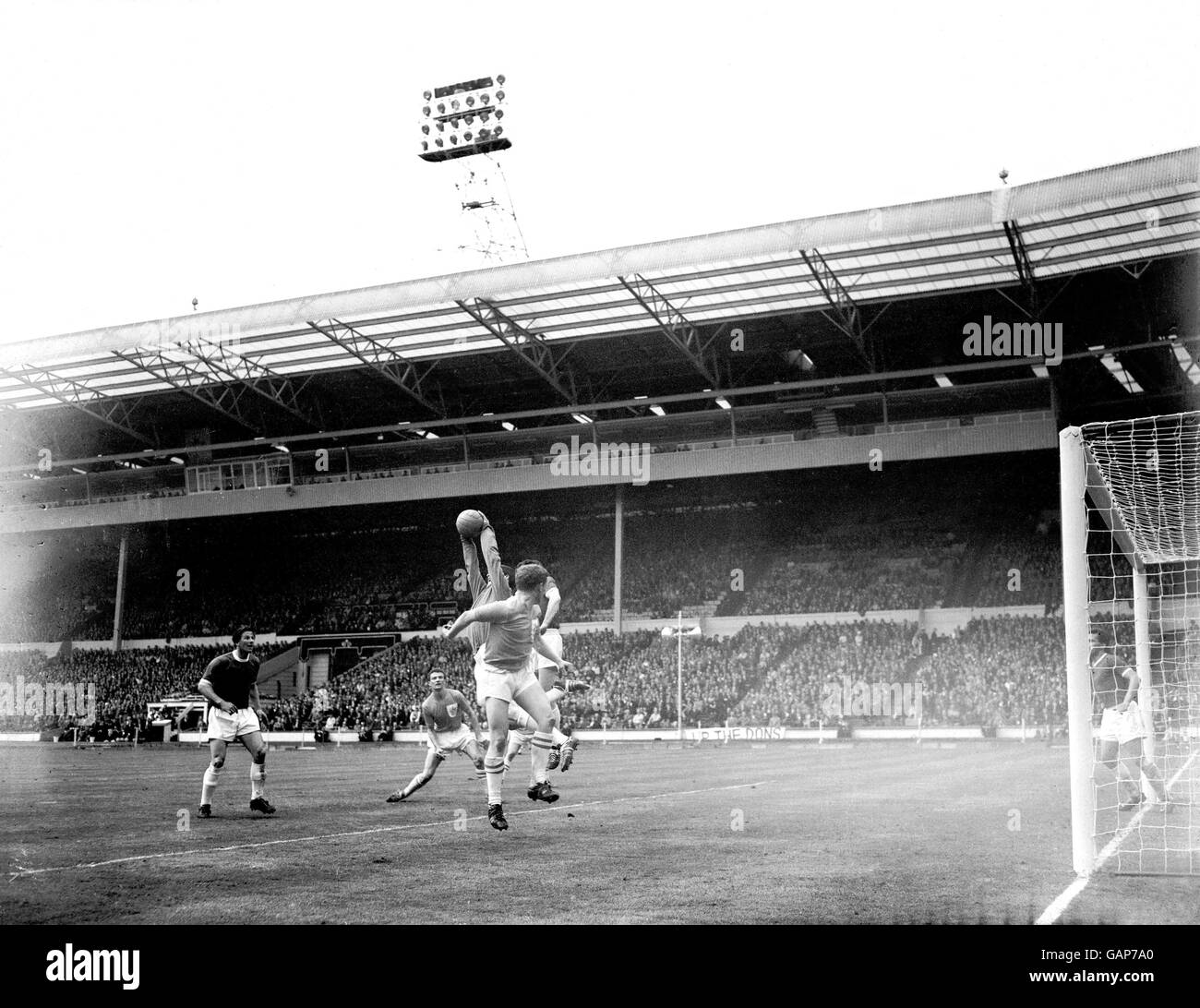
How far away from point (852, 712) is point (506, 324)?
15.8 metres

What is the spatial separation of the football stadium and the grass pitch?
0.22ft

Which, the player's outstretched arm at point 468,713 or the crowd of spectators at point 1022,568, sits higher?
the crowd of spectators at point 1022,568

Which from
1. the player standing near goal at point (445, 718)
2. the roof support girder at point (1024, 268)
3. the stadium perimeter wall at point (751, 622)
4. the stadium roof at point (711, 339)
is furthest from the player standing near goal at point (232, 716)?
the stadium perimeter wall at point (751, 622)

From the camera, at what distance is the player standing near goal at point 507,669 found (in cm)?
958

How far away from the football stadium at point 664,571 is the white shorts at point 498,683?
2.12ft

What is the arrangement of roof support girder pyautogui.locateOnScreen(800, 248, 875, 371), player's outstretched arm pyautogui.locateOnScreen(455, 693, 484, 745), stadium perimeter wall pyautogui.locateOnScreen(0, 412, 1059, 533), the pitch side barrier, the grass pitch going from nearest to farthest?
the grass pitch
player's outstretched arm pyautogui.locateOnScreen(455, 693, 484, 745)
roof support girder pyautogui.locateOnScreen(800, 248, 875, 371)
the pitch side barrier
stadium perimeter wall pyautogui.locateOnScreen(0, 412, 1059, 533)

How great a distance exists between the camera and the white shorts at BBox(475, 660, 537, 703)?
966 cm

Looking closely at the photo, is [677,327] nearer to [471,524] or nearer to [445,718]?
[445,718]

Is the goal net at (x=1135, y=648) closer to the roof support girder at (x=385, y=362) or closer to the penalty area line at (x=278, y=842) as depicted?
the penalty area line at (x=278, y=842)

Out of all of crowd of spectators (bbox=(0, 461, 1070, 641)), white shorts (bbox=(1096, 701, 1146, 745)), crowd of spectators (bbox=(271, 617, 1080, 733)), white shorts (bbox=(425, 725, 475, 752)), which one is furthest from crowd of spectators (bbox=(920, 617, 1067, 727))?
white shorts (bbox=(425, 725, 475, 752))

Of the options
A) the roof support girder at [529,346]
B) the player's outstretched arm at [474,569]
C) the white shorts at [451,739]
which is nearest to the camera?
the player's outstretched arm at [474,569]

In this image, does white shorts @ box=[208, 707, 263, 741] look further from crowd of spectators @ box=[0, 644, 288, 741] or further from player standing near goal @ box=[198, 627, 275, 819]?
crowd of spectators @ box=[0, 644, 288, 741]
